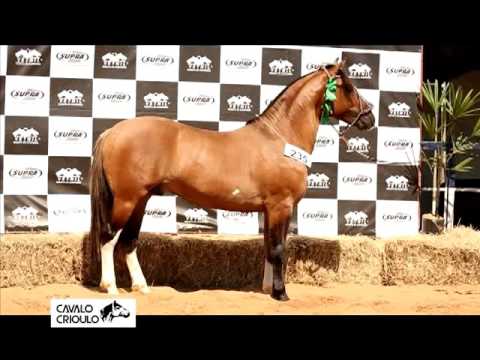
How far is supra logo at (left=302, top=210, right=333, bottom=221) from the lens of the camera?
6.64m

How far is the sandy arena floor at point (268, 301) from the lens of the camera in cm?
491

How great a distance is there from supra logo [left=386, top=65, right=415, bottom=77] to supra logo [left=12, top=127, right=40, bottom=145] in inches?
152

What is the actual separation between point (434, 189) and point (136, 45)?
3.64 metres

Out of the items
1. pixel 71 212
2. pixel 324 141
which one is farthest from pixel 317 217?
pixel 71 212

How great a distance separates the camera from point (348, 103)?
18.8 ft

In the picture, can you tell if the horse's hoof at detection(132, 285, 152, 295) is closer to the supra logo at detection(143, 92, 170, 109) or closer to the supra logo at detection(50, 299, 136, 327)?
the supra logo at detection(50, 299, 136, 327)

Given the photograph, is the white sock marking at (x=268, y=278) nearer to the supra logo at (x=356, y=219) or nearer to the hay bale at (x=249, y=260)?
the hay bale at (x=249, y=260)

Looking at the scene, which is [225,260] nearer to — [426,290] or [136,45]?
[426,290]

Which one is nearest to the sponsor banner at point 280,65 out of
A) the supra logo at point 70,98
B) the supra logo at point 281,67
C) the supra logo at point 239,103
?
the supra logo at point 281,67

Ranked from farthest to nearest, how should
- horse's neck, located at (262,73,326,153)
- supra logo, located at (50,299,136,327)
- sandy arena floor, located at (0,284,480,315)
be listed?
horse's neck, located at (262,73,326,153)
sandy arena floor, located at (0,284,480,315)
supra logo, located at (50,299,136,327)

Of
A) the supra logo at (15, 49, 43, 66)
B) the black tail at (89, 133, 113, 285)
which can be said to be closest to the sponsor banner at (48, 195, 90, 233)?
the black tail at (89, 133, 113, 285)

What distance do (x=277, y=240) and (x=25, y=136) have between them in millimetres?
2904

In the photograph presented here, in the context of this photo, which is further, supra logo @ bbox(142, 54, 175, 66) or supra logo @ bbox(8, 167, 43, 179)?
supra logo @ bbox(142, 54, 175, 66)

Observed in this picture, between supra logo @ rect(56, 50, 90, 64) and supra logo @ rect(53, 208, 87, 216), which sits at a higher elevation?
supra logo @ rect(56, 50, 90, 64)
